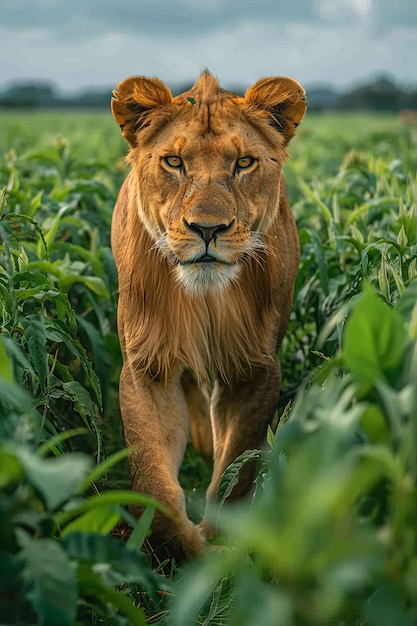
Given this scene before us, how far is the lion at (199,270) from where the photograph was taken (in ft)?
10.6

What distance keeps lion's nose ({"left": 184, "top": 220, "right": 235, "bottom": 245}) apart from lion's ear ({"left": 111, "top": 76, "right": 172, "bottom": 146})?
568 mm

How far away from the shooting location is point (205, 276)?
3184mm

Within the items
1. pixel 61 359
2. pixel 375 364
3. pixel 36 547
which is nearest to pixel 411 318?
pixel 375 364

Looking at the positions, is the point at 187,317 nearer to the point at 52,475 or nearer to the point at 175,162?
the point at 175,162

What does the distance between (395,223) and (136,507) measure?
1738 millimetres

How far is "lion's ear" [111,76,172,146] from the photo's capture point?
11.2 feet

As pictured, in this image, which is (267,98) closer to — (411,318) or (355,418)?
(411,318)

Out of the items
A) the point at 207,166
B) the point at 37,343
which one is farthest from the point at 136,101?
the point at 37,343

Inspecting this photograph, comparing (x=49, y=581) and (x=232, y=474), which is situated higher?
(x=49, y=581)

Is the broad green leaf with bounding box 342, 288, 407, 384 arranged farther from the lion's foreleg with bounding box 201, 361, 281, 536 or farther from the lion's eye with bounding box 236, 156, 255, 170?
the lion's foreleg with bounding box 201, 361, 281, 536

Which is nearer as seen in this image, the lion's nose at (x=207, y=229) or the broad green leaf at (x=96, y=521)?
the broad green leaf at (x=96, y=521)

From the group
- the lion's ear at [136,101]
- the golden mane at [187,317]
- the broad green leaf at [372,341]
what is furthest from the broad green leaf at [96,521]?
the lion's ear at [136,101]

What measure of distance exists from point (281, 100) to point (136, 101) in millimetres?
543

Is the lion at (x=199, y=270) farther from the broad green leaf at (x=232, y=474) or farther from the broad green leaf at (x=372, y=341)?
the broad green leaf at (x=372, y=341)
